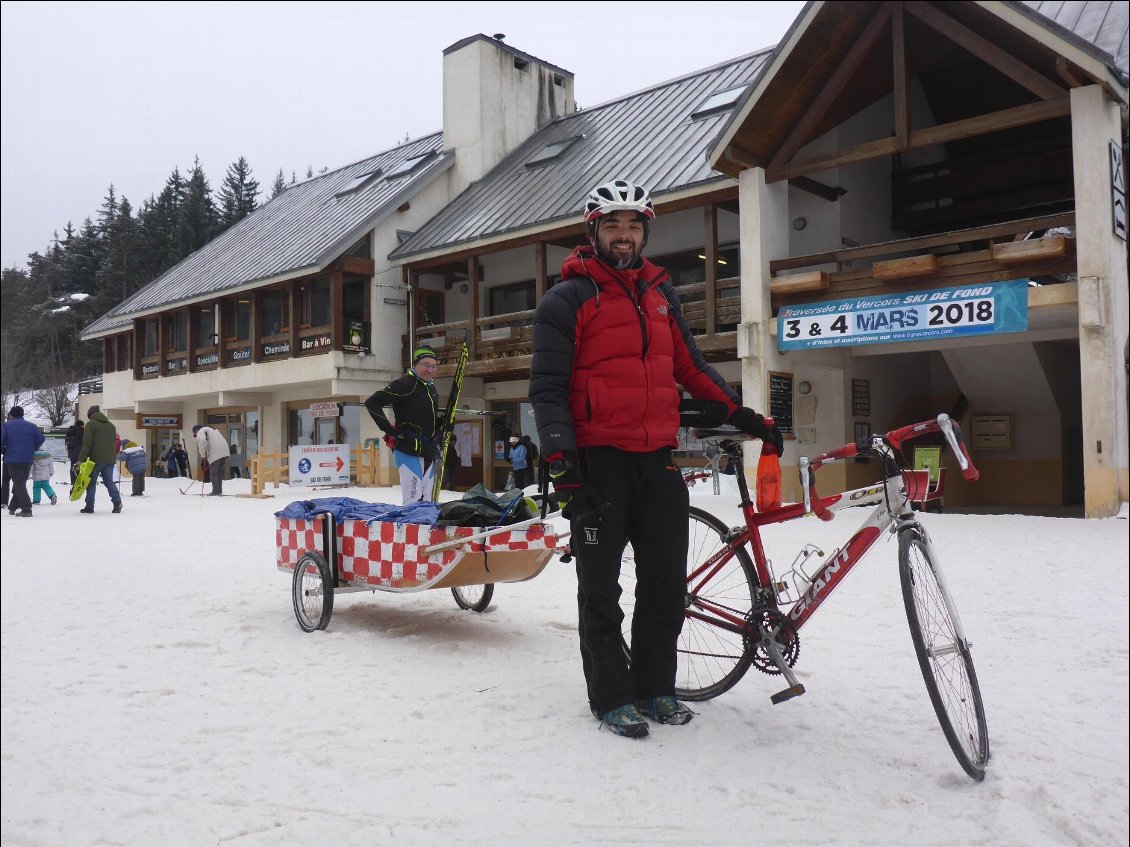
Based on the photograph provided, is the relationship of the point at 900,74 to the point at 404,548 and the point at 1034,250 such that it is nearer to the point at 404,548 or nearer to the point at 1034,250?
the point at 1034,250

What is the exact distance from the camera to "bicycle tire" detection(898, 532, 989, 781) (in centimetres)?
297

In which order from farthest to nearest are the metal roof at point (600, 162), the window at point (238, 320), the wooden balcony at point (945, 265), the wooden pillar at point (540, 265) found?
the window at point (238, 320), the wooden pillar at point (540, 265), the metal roof at point (600, 162), the wooden balcony at point (945, 265)

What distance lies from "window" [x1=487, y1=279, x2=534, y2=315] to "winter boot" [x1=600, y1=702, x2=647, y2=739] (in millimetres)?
18564

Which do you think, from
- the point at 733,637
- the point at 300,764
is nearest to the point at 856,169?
the point at 733,637

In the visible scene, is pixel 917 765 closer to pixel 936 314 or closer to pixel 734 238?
pixel 936 314

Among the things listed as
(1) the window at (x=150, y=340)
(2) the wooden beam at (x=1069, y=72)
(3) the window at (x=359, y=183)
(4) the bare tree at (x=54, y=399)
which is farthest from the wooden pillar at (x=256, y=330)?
(4) the bare tree at (x=54, y=399)

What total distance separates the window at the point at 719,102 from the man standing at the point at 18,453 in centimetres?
1363

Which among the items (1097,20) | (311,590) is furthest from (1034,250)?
(311,590)

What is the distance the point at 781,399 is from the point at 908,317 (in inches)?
92.5

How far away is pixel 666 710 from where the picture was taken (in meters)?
3.58

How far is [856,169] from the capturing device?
615 inches

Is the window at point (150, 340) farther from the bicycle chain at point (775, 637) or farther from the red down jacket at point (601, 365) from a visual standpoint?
the bicycle chain at point (775, 637)

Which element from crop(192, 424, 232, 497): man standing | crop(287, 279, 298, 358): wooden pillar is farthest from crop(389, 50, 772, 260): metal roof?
crop(192, 424, 232, 497): man standing

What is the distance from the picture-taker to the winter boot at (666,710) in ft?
11.7
